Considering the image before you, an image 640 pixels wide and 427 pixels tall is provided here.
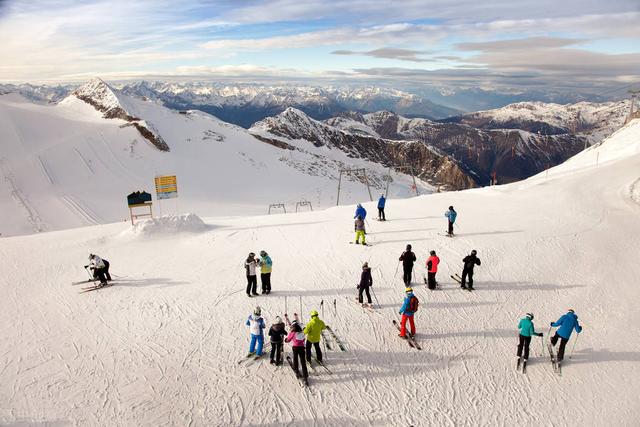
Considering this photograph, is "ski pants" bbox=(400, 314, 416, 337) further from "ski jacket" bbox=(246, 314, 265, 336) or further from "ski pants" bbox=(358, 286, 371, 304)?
"ski jacket" bbox=(246, 314, 265, 336)

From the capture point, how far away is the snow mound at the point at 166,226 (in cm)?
1994

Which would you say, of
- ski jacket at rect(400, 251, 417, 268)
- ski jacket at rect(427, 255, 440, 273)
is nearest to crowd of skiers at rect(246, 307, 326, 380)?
ski jacket at rect(400, 251, 417, 268)

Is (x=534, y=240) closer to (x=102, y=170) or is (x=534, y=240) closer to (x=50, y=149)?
(x=102, y=170)

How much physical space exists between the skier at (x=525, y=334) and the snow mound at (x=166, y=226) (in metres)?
16.2

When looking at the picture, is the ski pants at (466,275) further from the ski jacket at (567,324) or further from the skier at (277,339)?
the skier at (277,339)

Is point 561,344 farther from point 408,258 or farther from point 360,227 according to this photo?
point 360,227

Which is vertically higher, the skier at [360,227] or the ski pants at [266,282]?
the skier at [360,227]

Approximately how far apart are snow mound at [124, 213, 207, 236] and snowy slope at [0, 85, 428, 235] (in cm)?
1889

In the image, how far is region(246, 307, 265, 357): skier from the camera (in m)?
9.90

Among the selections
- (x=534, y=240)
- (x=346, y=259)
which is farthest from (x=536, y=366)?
(x=534, y=240)

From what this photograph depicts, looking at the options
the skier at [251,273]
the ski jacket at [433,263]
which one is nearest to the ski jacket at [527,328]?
the ski jacket at [433,263]

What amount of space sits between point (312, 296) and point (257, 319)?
367 centimetres

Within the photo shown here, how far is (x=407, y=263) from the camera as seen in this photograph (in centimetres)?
1349

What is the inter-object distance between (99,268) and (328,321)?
28.9 ft
